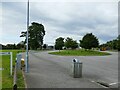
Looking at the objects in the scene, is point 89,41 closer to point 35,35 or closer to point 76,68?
point 35,35

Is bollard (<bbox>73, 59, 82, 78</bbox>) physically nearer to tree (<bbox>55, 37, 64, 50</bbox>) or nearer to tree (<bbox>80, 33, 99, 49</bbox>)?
tree (<bbox>80, 33, 99, 49</bbox>)

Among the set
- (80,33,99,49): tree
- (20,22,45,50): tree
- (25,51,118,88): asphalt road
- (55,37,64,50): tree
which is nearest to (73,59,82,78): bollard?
(25,51,118,88): asphalt road

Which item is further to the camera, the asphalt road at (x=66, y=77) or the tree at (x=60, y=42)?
the tree at (x=60, y=42)

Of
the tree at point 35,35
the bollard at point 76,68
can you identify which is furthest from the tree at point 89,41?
the bollard at point 76,68

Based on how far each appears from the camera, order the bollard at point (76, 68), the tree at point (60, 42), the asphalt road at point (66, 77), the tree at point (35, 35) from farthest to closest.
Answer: the tree at point (60, 42) → the tree at point (35, 35) → the bollard at point (76, 68) → the asphalt road at point (66, 77)

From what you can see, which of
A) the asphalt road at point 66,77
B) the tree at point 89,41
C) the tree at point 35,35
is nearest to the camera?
the asphalt road at point 66,77

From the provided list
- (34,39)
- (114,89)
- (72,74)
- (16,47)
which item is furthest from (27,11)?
(16,47)

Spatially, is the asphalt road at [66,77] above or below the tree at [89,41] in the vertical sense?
below

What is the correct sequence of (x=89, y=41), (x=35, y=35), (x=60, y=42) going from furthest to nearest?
(x=60, y=42) → (x=35, y=35) → (x=89, y=41)

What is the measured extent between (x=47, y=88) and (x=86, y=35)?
54.6 metres

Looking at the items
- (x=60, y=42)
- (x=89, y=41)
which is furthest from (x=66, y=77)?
(x=60, y=42)

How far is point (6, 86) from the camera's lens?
9727 mm

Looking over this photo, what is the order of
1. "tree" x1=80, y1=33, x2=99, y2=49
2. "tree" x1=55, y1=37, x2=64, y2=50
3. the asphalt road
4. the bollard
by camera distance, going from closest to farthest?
the asphalt road
the bollard
"tree" x1=80, y1=33, x2=99, y2=49
"tree" x1=55, y1=37, x2=64, y2=50

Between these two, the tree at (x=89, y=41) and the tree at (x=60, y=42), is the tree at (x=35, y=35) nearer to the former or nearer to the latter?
the tree at (x=60, y=42)
